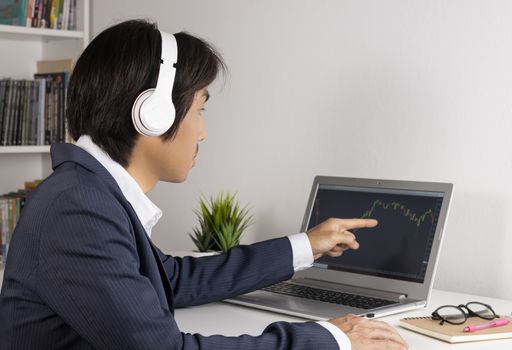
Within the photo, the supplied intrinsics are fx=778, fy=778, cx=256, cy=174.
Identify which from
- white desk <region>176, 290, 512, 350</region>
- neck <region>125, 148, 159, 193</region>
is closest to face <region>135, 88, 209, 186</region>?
neck <region>125, 148, 159, 193</region>

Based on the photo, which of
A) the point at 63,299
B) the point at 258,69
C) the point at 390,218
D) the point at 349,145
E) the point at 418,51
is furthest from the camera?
the point at 258,69

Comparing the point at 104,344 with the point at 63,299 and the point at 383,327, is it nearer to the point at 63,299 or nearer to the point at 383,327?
the point at 63,299

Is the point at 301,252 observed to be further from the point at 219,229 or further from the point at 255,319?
the point at 219,229

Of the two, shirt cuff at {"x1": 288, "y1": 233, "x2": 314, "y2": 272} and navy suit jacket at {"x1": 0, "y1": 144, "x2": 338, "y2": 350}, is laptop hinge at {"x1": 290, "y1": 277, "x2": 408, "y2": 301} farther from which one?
navy suit jacket at {"x1": 0, "y1": 144, "x2": 338, "y2": 350}

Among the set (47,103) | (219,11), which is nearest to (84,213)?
(219,11)

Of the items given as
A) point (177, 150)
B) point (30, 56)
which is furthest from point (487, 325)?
point (30, 56)

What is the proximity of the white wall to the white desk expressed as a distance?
17cm

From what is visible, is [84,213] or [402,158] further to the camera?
[402,158]

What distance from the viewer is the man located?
1.02 m

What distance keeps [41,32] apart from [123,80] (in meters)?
1.69

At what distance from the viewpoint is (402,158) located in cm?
192

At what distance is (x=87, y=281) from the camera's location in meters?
1.00

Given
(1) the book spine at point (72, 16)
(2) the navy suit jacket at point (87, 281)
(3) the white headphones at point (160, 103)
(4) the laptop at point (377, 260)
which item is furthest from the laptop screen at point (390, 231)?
(1) the book spine at point (72, 16)

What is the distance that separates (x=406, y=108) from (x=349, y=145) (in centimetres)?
19
